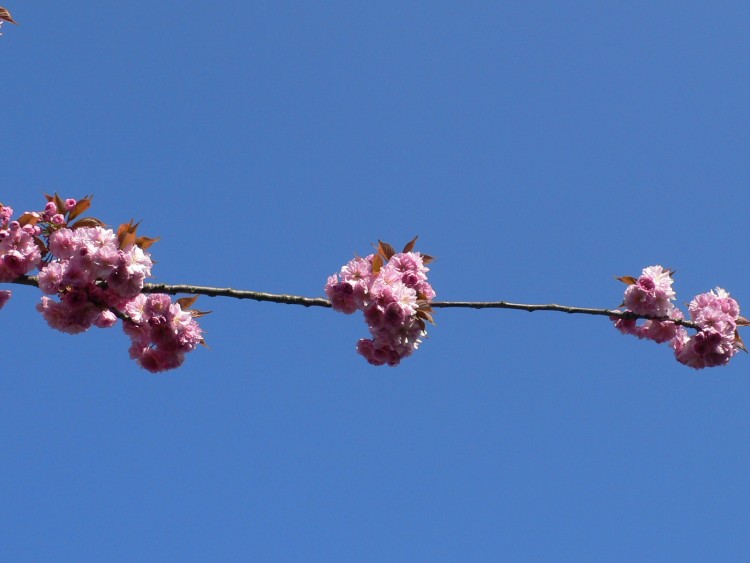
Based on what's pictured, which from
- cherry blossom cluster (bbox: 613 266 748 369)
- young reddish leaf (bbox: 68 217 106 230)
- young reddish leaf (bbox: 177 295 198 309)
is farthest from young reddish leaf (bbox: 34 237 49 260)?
cherry blossom cluster (bbox: 613 266 748 369)

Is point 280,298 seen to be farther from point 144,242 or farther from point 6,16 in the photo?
point 6,16

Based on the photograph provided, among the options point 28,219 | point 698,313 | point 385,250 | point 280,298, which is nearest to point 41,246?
point 28,219

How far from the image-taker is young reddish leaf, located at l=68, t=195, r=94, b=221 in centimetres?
425

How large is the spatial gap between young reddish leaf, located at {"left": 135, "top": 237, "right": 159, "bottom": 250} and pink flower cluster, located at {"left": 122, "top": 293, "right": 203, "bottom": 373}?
27 centimetres

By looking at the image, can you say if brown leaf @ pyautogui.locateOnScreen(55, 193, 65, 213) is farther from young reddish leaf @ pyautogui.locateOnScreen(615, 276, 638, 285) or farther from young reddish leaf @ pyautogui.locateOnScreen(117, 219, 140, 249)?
young reddish leaf @ pyautogui.locateOnScreen(615, 276, 638, 285)

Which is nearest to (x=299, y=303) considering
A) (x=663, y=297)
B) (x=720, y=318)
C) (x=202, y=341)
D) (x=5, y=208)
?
(x=202, y=341)

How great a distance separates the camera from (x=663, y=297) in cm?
473

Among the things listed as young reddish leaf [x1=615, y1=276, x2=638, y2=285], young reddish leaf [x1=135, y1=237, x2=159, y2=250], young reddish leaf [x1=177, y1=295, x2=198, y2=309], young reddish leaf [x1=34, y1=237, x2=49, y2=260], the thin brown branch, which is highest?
young reddish leaf [x1=615, y1=276, x2=638, y2=285]

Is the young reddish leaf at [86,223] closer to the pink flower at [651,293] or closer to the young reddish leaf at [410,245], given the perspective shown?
the young reddish leaf at [410,245]

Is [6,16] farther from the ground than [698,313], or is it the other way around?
[6,16]

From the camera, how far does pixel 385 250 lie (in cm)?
409

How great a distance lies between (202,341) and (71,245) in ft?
2.92

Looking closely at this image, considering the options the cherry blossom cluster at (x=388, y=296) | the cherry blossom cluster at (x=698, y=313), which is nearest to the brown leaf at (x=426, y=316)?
the cherry blossom cluster at (x=388, y=296)

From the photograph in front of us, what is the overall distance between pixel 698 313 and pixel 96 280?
4.04 m
